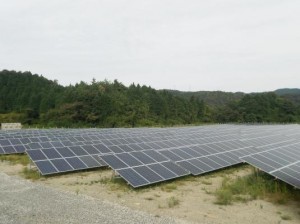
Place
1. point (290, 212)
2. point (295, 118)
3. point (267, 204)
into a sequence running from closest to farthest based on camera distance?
point (290, 212) < point (267, 204) < point (295, 118)

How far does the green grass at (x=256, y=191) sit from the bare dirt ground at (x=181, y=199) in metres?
0.35

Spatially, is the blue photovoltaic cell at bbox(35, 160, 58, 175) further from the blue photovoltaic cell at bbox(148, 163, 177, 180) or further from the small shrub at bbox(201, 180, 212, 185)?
the small shrub at bbox(201, 180, 212, 185)

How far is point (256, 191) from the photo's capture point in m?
14.7

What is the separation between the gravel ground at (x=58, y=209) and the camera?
10.3 meters

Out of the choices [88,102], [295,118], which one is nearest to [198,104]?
[295,118]

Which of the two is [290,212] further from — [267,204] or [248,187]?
[248,187]

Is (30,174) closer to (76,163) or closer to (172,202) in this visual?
(76,163)

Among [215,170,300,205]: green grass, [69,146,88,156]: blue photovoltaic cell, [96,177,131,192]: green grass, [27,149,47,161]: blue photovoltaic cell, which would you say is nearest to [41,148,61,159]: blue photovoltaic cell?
Answer: [27,149,47,161]: blue photovoltaic cell

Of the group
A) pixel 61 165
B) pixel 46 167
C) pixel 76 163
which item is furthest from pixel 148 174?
pixel 46 167

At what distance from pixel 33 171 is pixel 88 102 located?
209 ft

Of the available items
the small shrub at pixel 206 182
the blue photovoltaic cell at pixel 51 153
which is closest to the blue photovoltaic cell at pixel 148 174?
the small shrub at pixel 206 182

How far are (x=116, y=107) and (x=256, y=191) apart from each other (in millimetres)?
65018

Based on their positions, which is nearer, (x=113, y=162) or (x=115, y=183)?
(x=115, y=183)

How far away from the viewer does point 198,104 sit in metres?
104
